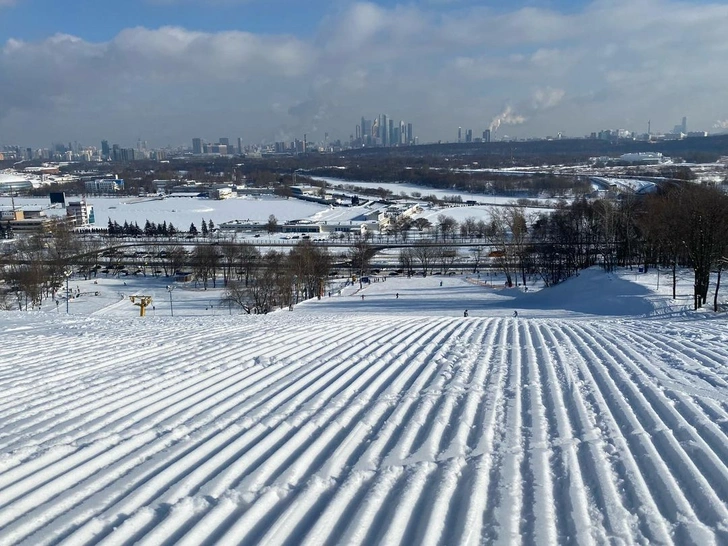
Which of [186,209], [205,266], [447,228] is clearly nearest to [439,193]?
[186,209]

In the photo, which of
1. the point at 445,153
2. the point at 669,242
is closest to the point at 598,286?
the point at 669,242

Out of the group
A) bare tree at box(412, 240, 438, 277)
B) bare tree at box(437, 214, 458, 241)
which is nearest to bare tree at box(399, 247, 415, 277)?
bare tree at box(412, 240, 438, 277)

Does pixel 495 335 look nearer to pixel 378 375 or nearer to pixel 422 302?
pixel 378 375

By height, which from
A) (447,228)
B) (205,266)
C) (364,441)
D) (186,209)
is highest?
(364,441)

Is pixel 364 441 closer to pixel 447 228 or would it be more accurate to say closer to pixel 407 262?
pixel 407 262

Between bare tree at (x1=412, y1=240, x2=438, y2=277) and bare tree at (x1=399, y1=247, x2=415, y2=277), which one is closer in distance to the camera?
bare tree at (x1=399, y1=247, x2=415, y2=277)

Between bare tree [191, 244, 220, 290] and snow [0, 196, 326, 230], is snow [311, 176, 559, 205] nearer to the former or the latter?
snow [0, 196, 326, 230]

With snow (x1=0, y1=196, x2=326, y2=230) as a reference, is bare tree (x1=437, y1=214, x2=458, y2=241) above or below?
below

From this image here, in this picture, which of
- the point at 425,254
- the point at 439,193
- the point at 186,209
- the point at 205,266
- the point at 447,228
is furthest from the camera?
the point at 439,193

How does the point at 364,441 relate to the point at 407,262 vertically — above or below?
above

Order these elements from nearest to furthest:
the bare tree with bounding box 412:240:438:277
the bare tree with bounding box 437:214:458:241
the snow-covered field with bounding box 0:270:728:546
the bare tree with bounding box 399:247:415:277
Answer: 1. the snow-covered field with bounding box 0:270:728:546
2. the bare tree with bounding box 399:247:415:277
3. the bare tree with bounding box 412:240:438:277
4. the bare tree with bounding box 437:214:458:241
